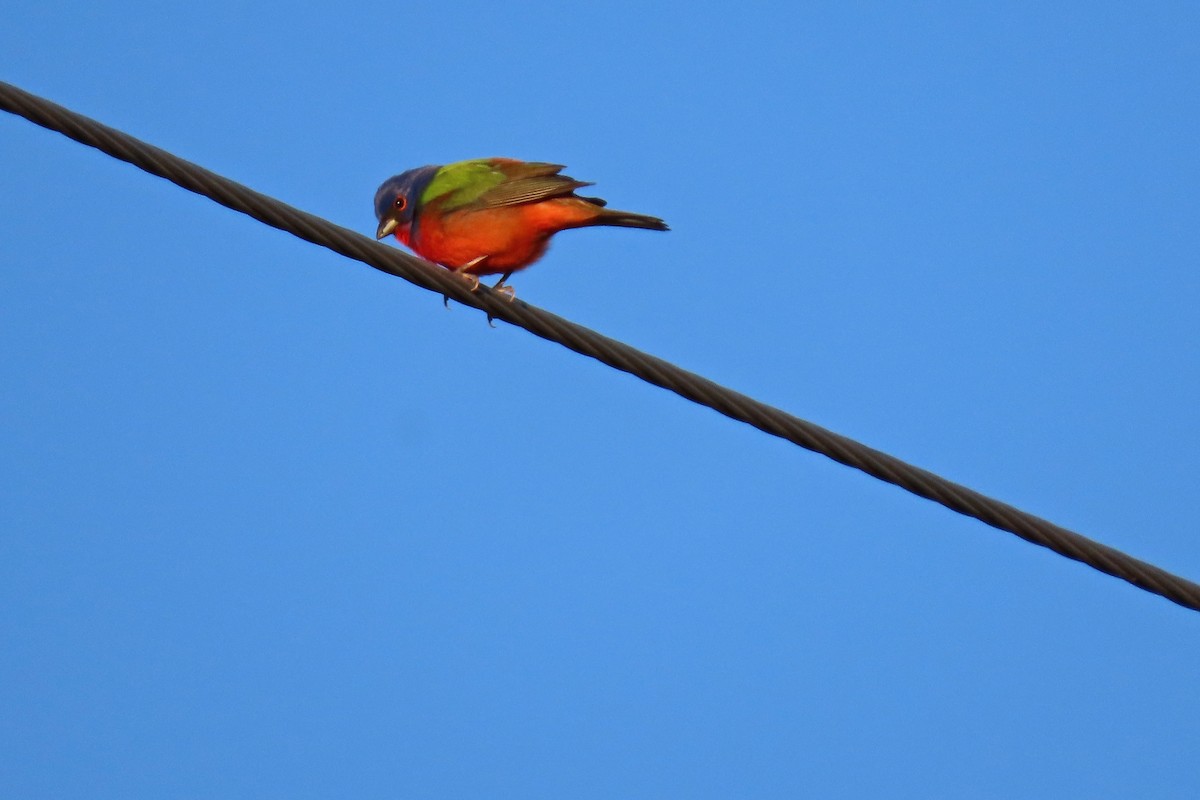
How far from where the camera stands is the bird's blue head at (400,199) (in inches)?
311

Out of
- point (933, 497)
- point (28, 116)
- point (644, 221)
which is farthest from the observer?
point (644, 221)

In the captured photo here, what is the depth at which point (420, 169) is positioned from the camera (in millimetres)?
8148

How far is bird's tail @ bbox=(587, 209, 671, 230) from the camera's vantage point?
7.07 metres

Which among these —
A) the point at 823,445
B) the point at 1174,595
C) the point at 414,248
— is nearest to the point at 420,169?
the point at 414,248

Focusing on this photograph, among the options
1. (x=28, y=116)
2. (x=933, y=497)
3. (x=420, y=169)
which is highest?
(x=420, y=169)

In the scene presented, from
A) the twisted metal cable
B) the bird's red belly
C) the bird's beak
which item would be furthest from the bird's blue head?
the twisted metal cable

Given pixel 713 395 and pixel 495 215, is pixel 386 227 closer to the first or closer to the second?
pixel 495 215

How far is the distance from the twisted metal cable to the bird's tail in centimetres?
225

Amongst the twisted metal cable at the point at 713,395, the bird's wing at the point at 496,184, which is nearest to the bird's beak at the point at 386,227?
the bird's wing at the point at 496,184

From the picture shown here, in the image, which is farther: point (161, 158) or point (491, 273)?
point (491, 273)

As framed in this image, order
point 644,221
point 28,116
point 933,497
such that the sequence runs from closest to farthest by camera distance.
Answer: point 28,116
point 933,497
point 644,221

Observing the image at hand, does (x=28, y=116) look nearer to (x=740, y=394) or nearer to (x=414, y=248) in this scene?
(x=740, y=394)

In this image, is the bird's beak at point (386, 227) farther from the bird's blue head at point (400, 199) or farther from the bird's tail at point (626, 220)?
the bird's tail at point (626, 220)

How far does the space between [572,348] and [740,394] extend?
0.60 metres
